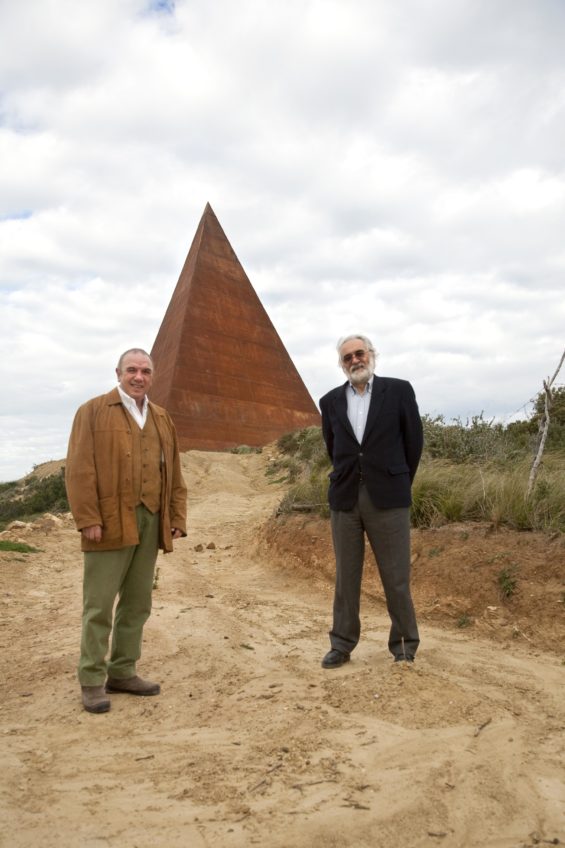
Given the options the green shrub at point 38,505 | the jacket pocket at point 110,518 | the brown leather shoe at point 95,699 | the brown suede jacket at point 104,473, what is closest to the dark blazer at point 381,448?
the brown suede jacket at point 104,473

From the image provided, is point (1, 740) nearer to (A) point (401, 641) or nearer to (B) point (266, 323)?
(A) point (401, 641)

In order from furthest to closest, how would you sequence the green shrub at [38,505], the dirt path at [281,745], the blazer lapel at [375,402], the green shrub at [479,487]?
the green shrub at [38,505] < the green shrub at [479,487] < the blazer lapel at [375,402] < the dirt path at [281,745]

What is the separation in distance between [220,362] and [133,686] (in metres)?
23.4

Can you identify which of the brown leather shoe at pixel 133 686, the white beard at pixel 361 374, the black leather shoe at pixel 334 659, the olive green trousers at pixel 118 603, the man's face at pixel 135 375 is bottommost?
the brown leather shoe at pixel 133 686

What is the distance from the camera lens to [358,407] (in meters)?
4.25

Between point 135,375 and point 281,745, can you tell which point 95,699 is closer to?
point 281,745

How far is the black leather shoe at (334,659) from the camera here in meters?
4.00

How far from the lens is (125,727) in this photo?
10.5ft

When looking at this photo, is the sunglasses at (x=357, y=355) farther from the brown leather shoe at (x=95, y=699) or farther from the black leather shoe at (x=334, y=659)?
the brown leather shoe at (x=95, y=699)

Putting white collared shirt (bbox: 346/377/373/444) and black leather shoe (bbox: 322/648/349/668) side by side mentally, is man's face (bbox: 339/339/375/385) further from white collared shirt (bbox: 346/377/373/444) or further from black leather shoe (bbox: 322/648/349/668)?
black leather shoe (bbox: 322/648/349/668)

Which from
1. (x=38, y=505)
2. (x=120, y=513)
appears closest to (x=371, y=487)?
(x=120, y=513)

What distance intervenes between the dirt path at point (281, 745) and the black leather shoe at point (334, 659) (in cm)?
11

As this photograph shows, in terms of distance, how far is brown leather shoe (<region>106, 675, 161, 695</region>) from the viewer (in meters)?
3.69

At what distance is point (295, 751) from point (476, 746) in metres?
0.78
